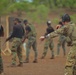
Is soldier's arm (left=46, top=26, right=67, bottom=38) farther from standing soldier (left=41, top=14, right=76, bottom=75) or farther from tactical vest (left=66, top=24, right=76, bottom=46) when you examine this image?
tactical vest (left=66, top=24, right=76, bottom=46)

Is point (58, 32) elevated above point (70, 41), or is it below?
above

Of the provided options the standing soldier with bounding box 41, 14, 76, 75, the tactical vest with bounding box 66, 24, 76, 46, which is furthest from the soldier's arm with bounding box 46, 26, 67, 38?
the tactical vest with bounding box 66, 24, 76, 46

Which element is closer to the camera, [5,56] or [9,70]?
[9,70]

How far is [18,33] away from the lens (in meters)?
15.6

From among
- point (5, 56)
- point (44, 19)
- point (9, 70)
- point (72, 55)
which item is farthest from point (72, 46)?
point (44, 19)

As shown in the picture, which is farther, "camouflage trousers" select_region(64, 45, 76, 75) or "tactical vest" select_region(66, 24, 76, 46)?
"tactical vest" select_region(66, 24, 76, 46)

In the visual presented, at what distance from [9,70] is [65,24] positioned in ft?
15.5

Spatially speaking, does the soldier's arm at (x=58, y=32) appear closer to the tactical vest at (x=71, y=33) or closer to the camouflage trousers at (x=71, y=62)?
the tactical vest at (x=71, y=33)

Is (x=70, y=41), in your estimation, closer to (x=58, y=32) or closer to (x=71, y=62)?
(x=58, y=32)

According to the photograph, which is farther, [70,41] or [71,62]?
[70,41]

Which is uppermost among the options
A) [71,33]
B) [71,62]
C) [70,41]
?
[71,33]

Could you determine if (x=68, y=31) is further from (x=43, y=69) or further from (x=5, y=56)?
(x=5, y=56)

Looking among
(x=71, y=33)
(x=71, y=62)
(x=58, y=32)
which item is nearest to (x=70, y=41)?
(x=71, y=33)

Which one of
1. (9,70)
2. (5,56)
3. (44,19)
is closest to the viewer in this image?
(9,70)
